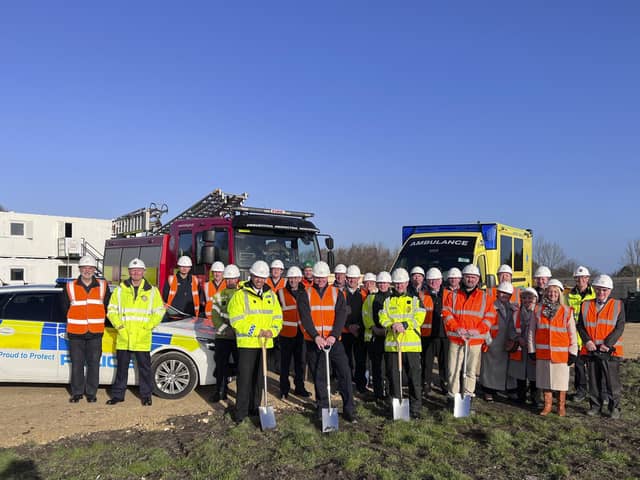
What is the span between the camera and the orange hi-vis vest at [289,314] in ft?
25.0

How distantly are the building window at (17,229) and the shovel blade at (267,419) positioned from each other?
27.8 metres

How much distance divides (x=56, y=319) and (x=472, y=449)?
5495mm

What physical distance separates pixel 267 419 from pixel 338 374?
3.28 feet

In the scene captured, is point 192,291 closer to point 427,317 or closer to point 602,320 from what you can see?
point 427,317

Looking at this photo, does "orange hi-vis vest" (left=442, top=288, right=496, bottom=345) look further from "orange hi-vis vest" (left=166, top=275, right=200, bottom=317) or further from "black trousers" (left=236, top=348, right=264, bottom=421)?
"orange hi-vis vest" (left=166, top=275, right=200, bottom=317)

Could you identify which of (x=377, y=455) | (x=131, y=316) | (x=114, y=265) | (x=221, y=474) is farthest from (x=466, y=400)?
(x=114, y=265)

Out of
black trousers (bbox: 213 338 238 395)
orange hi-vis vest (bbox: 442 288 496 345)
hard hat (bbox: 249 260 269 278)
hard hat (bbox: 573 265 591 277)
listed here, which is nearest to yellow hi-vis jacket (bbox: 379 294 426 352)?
orange hi-vis vest (bbox: 442 288 496 345)

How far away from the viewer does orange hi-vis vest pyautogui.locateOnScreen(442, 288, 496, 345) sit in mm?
6828

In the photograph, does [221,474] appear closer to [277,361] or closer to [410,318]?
[410,318]

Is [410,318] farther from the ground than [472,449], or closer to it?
farther from the ground

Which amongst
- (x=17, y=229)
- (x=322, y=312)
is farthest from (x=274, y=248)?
(x=17, y=229)

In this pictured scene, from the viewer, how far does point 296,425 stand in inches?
242

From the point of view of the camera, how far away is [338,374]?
21.6 ft

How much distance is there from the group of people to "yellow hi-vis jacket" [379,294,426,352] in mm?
12
